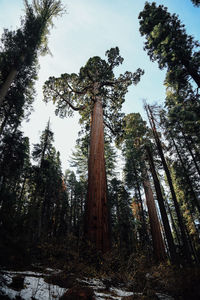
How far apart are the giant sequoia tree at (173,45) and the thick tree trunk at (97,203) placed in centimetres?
731

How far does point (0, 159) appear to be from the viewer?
1048 cm

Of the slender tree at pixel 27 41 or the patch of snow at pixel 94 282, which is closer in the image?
the patch of snow at pixel 94 282

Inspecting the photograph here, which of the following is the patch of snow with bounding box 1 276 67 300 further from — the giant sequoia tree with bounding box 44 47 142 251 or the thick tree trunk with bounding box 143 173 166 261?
the thick tree trunk with bounding box 143 173 166 261

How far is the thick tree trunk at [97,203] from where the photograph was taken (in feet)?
10.5

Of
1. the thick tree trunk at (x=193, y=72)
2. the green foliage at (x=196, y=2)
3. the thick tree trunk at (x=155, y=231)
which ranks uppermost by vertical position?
the green foliage at (x=196, y=2)

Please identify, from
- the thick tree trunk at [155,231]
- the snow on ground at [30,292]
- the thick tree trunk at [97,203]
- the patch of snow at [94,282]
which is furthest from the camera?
the thick tree trunk at [155,231]

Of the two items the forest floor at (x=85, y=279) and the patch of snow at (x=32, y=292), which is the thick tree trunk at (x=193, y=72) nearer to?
the forest floor at (x=85, y=279)

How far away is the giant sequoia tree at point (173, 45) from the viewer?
7.90 m

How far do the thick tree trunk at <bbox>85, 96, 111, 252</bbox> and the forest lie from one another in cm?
3

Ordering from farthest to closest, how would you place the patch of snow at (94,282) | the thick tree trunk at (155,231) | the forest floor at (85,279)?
the thick tree trunk at (155,231), the patch of snow at (94,282), the forest floor at (85,279)

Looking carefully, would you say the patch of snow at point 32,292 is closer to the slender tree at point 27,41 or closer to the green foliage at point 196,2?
the slender tree at point 27,41

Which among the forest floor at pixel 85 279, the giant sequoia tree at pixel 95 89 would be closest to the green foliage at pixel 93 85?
the giant sequoia tree at pixel 95 89

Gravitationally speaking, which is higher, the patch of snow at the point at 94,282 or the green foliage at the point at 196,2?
the green foliage at the point at 196,2

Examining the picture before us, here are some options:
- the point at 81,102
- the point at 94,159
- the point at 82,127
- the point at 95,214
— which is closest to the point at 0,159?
the point at 82,127
